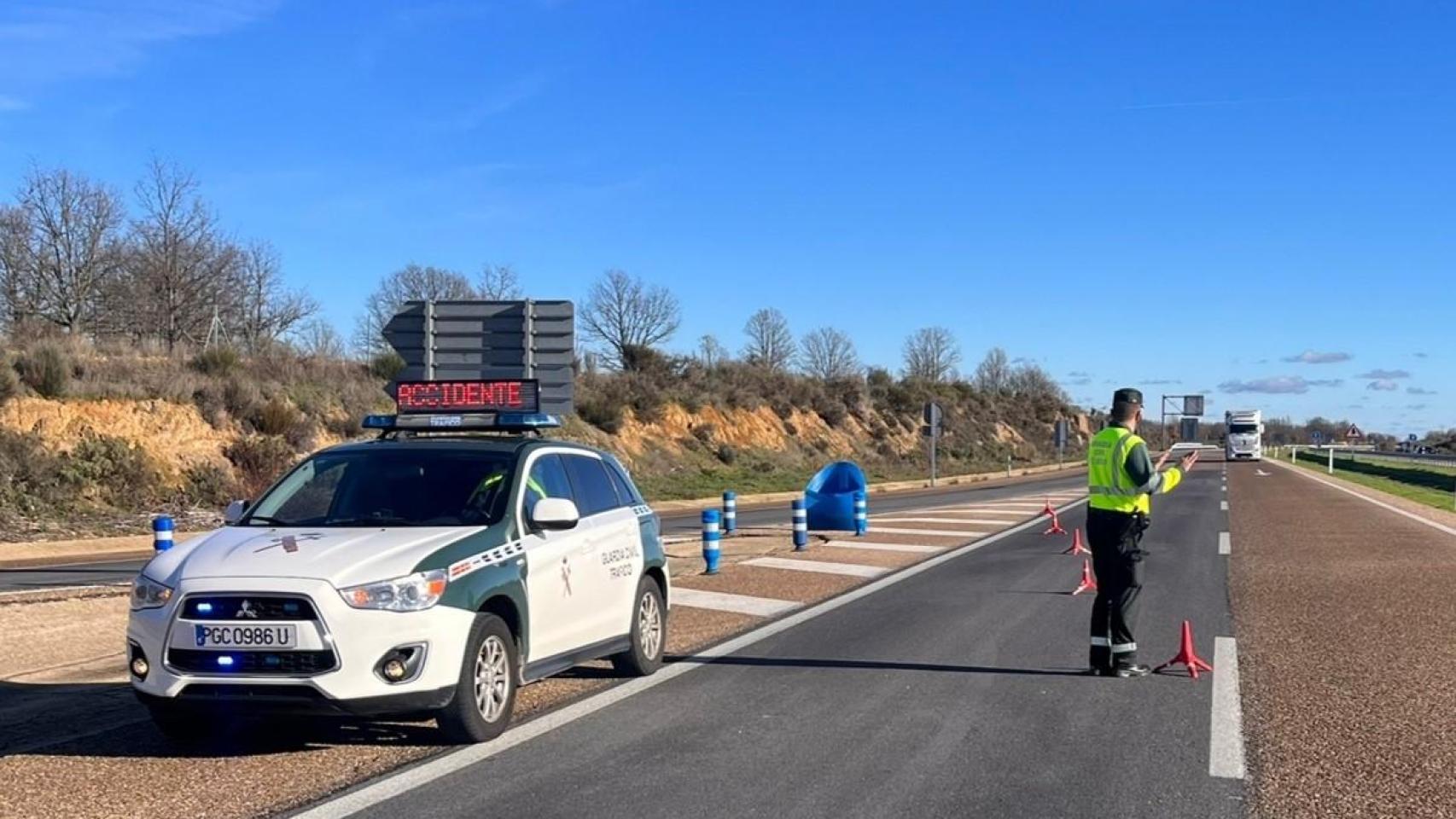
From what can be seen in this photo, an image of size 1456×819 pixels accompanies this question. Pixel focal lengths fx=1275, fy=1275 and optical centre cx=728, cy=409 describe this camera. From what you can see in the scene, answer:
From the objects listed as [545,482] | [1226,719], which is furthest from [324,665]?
[1226,719]

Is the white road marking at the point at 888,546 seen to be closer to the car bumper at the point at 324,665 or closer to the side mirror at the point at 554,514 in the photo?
the side mirror at the point at 554,514

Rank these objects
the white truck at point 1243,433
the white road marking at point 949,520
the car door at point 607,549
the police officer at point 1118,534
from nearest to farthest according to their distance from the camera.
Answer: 1. the car door at point 607,549
2. the police officer at point 1118,534
3. the white road marking at point 949,520
4. the white truck at point 1243,433

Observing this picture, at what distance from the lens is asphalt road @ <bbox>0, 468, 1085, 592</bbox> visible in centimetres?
1697

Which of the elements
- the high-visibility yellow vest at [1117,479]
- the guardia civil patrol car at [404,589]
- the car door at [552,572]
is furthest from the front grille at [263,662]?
the high-visibility yellow vest at [1117,479]

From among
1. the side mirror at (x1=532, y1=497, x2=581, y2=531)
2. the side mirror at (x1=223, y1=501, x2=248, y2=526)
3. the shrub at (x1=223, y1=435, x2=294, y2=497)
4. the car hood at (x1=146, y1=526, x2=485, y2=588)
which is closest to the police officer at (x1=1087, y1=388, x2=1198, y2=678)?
the side mirror at (x1=532, y1=497, x2=581, y2=531)

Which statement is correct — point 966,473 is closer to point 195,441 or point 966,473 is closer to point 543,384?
point 195,441

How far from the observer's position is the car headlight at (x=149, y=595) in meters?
6.61

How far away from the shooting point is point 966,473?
6750cm

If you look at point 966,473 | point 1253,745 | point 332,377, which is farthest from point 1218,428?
point 1253,745

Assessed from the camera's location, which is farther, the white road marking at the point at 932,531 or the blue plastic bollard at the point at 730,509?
the white road marking at the point at 932,531

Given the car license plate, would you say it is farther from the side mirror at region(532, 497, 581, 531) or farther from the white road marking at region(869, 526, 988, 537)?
the white road marking at region(869, 526, 988, 537)

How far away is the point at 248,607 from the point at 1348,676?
735 centimetres

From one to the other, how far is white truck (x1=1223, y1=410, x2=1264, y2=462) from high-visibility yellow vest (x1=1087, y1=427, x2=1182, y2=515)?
75.1 metres

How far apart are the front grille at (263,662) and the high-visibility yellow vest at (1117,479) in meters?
5.33
